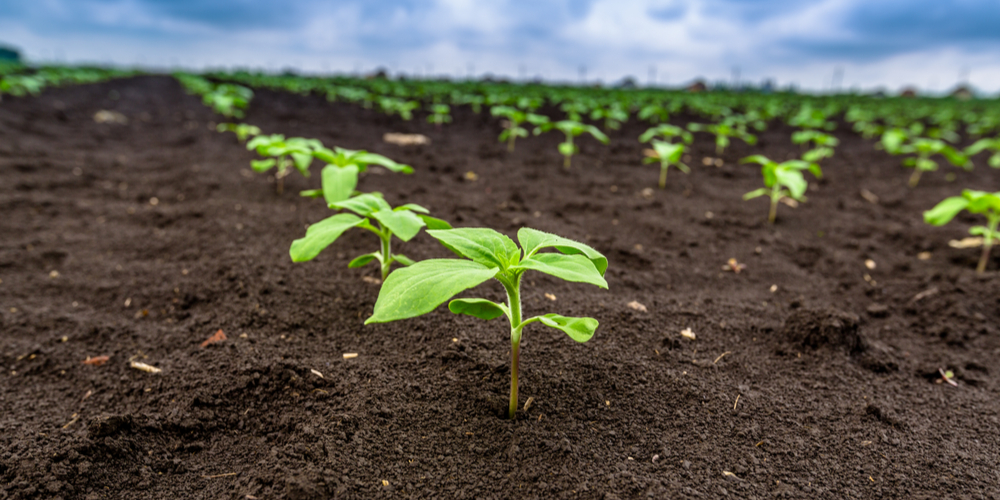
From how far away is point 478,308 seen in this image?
4.08 feet

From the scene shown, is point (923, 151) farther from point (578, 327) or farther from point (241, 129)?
point (241, 129)

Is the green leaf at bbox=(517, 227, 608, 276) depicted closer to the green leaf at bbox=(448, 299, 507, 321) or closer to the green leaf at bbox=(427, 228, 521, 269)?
the green leaf at bbox=(427, 228, 521, 269)

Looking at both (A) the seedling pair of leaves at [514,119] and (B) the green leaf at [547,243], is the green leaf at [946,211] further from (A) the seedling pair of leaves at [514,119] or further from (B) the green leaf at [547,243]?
(A) the seedling pair of leaves at [514,119]

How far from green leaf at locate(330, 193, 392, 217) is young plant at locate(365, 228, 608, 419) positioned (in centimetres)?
47

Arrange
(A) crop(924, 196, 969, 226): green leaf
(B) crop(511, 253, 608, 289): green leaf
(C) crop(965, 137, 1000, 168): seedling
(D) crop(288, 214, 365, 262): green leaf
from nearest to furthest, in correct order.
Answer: (B) crop(511, 253, 608, 289): green leaf, (D) crop(288, 214, 365, 262): green leaf, (A) crop(924, 196, 969, 226): green leaf, (C) crop(965, 137, 1000, 168): seedling

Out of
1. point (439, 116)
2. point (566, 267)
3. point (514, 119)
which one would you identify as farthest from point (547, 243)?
point (439, 116)

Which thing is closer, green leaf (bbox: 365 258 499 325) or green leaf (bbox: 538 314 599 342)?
green leaf (bbox: 365 258 499 325)

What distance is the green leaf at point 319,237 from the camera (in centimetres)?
141

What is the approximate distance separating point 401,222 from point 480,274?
502 millimetres

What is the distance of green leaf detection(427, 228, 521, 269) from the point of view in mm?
1102

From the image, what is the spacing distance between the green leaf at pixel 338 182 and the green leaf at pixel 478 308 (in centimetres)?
102

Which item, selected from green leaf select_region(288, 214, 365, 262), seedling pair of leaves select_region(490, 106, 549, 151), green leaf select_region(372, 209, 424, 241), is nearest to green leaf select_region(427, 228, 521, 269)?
green leaf select_region(372, 209, 424, 241)

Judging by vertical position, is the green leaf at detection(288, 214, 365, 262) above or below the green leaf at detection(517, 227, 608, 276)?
below

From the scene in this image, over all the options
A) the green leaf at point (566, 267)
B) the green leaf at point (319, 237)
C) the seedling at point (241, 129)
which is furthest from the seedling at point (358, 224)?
the seedling at point (241, 129)
